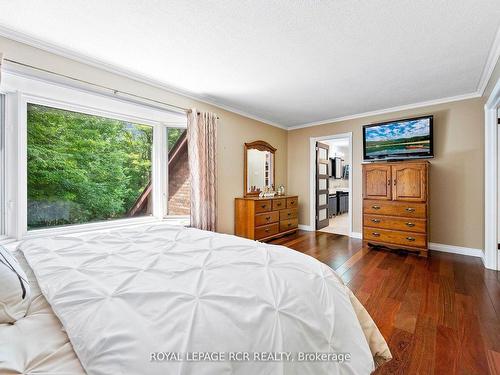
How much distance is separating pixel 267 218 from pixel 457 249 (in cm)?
291

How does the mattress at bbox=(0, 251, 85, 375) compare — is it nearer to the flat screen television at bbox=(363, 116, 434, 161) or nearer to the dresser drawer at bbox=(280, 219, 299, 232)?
the dresser drawer at bbox=(280, 219, 299, 232)

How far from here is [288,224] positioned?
4641 mm

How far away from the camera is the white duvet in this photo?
64 cm

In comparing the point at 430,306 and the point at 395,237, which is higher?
the point at 395,237

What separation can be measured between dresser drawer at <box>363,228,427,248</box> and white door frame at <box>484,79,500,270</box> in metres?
0.66

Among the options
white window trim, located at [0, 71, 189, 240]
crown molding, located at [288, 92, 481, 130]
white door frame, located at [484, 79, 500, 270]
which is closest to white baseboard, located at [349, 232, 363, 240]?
white door frame, located at [484, 79, 500, 270]

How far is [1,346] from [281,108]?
399 centimetres

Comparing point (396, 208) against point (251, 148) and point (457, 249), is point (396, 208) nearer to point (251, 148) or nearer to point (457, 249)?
point (457, 249)

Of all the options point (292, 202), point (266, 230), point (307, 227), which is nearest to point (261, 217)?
point (266, 230)

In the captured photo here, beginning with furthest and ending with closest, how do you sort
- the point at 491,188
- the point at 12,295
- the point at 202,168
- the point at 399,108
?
the point at 399,108, the point at 202,168, the point at 491,188, the point at 12,295

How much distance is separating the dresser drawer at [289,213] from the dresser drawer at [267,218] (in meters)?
0.14

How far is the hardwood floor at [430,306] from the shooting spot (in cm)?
144

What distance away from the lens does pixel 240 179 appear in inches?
163

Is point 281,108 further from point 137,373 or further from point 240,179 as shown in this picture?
point 137,373
